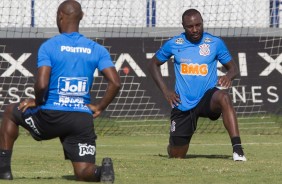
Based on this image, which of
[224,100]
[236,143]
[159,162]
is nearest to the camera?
[159,162]

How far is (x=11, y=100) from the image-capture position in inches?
826

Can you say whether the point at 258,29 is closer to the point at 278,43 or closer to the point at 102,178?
the point at 278,43

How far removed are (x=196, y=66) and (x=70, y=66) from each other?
14.4 feet

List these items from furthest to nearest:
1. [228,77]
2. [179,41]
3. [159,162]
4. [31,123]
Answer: [179,41] < [228,77] < [159,162] < [31,123]

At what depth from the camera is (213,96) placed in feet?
44.8

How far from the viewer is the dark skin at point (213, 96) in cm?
1327

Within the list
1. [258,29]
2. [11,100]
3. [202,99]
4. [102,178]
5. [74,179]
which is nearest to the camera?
[102,178]

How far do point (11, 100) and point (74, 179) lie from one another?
1078cm

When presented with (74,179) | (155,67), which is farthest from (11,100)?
(74,179)

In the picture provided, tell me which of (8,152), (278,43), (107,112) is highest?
(8,152)

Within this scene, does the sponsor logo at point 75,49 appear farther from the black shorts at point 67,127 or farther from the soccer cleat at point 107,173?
the soccer cleat at point 107,173

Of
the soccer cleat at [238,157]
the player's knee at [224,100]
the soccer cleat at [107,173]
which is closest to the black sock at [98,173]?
the soccer cleat at [107,173]

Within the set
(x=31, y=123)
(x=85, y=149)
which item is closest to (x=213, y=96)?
(x=85, y=149)

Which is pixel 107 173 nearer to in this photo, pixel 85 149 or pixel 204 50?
pixel 85 149
